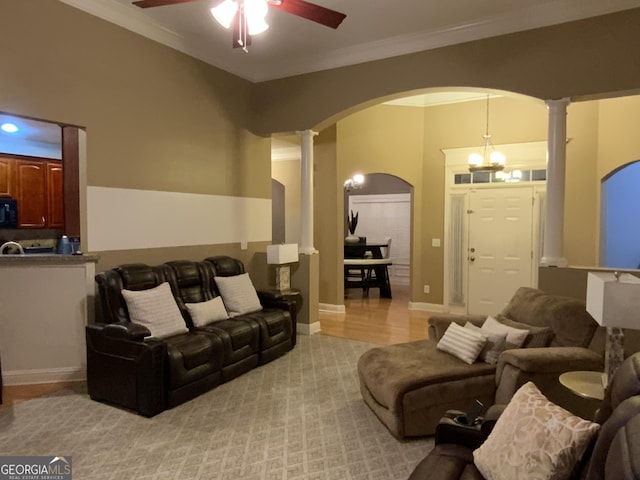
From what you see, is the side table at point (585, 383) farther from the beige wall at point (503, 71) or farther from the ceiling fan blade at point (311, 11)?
the beige wall at point (503, 71)

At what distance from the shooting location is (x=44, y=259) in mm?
3812

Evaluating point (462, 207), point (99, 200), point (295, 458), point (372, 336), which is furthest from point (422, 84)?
point (295, 458)

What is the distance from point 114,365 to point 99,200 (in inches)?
62.8

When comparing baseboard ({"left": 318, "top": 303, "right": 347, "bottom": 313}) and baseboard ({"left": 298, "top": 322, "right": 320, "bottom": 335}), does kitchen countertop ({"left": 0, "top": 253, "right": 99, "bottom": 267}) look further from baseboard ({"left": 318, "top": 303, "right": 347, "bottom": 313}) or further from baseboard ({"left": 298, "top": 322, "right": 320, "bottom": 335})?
baseboard ({"left": 318, "top": 303, "right": 347, "bottom": 313})

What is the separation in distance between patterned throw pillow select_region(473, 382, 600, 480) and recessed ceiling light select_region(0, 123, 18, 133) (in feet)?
22.8

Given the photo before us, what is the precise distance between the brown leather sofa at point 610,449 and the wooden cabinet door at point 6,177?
6902 millimetres

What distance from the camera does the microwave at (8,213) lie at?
20.2 ft

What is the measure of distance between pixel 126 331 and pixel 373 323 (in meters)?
3.79

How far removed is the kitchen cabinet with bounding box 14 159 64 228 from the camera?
21.1 feet

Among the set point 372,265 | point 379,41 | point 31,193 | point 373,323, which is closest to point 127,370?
point 373,323

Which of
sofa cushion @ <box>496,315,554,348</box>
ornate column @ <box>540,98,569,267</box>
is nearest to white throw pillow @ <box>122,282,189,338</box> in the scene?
sofa cushion @ <box>496,315,554,348</box>

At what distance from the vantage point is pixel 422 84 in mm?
4742

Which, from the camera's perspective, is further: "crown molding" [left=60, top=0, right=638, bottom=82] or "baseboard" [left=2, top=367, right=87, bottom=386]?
"crown molding" [left=60, top=0, right=638, bottom=82]

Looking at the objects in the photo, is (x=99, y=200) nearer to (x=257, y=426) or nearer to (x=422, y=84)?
(x=257, y=426)
